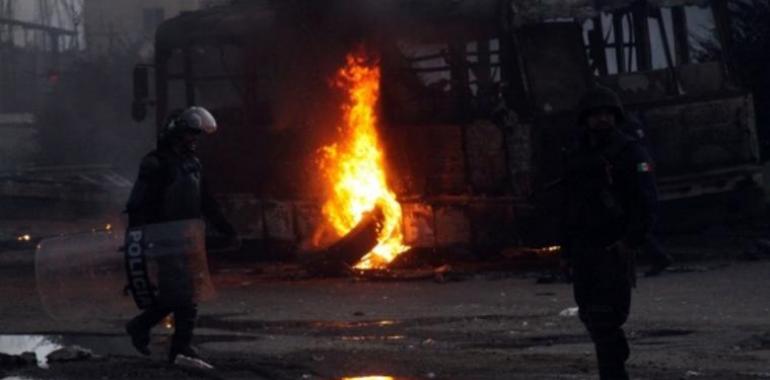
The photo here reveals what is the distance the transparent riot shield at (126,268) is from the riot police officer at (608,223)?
257 centimetres

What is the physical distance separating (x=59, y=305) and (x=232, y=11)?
32.3ft

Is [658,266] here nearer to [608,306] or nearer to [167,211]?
[167,211]

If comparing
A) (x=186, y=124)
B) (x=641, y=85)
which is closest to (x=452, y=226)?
(x=641, y=85)

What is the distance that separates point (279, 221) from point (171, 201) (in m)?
8.64

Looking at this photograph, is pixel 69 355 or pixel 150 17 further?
pixel 150 17

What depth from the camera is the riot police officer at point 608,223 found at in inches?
301

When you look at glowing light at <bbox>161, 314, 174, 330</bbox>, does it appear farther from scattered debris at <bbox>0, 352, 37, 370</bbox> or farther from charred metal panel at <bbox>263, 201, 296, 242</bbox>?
charred metal panel at <bbox>263, 201, 296, 242</bbox>

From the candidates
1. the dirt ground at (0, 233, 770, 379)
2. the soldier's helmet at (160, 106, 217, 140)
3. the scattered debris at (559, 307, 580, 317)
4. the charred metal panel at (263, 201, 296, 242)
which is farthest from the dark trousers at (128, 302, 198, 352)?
→ the charred metal panel at (263, 201, 296, 242)

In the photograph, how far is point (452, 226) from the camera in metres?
16.3

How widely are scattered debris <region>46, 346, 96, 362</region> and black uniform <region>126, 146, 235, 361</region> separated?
24.3 inches

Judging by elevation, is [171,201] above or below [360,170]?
below

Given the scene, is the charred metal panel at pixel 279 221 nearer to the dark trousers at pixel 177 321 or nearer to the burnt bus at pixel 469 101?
the burnt bus at pixel 469 101

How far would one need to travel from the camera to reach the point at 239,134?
18562 mm

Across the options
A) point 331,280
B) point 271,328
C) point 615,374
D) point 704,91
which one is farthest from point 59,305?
point 704,91
